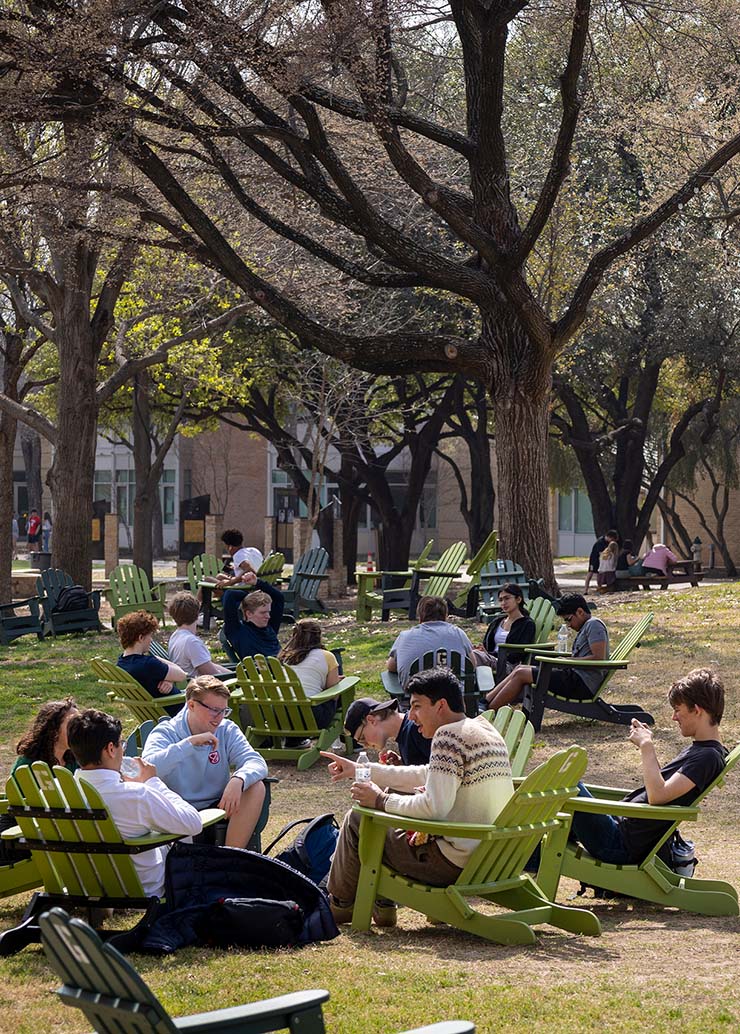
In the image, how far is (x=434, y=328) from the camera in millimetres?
28422

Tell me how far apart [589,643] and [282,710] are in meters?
2.60

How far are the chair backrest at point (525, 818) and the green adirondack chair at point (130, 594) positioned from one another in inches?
590

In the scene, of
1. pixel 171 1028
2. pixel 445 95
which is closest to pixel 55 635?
pixel 445 95

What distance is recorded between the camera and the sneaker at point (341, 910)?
20.4 feet

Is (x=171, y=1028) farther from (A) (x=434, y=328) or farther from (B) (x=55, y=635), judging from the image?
(A) (x=434, y=328)

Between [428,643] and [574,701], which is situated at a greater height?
[428,643]

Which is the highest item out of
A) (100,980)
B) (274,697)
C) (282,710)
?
(100,980)

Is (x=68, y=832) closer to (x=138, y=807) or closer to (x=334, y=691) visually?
(x=138, y=807)

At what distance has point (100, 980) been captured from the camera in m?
3.11

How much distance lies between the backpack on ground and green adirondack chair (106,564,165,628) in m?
14.1

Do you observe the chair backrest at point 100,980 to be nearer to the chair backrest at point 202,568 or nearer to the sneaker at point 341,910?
the sneaker at point 341,910

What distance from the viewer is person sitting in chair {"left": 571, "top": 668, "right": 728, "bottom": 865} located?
20.5 ft

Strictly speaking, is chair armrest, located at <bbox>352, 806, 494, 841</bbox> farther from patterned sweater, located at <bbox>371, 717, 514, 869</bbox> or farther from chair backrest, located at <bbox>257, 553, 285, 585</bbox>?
chair backrest, located at <bbox>257, 553, 285, 585</bbox>

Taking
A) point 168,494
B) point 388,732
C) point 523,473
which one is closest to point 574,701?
point 388,732
